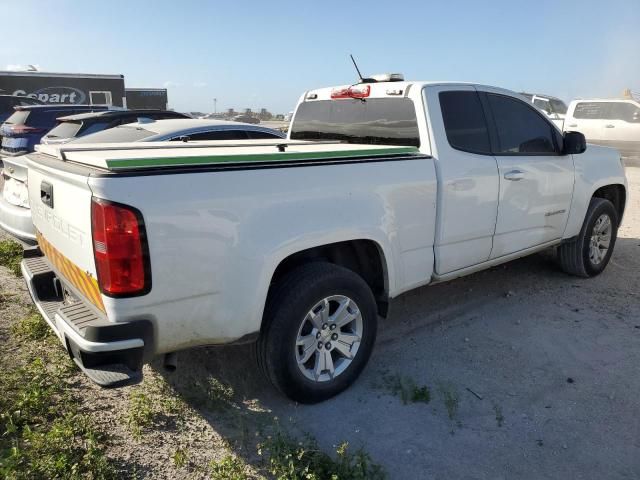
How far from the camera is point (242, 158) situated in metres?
2.76

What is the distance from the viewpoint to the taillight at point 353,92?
14.4 ft

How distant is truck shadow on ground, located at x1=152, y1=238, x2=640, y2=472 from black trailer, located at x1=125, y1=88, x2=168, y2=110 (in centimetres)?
2831

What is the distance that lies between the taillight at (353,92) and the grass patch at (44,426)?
9.83ft

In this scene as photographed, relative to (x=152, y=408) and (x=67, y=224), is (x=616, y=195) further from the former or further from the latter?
(x=67, y=224)

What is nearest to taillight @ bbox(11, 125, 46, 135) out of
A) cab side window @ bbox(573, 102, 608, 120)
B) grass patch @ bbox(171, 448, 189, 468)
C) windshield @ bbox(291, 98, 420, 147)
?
windshield @ bbox(291, 98, 420, 147)

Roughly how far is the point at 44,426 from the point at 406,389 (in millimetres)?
2131

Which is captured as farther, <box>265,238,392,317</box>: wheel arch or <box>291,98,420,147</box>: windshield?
<box>291,98,420,147</box>: windshield

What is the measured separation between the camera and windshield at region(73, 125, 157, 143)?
20.1ft

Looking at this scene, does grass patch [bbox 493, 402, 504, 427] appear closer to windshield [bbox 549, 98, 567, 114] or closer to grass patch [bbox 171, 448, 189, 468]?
grass patch [bbox 171, 448, 189, 468]

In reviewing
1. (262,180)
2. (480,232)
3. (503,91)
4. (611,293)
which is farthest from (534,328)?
(262,180)

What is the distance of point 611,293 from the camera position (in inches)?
203

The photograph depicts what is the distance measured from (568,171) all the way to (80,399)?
4350 mm

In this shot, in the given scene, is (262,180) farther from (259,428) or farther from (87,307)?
(259,428)

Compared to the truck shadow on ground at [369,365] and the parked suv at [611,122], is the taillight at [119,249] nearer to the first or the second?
the truck shadow on ground at [369,365]
